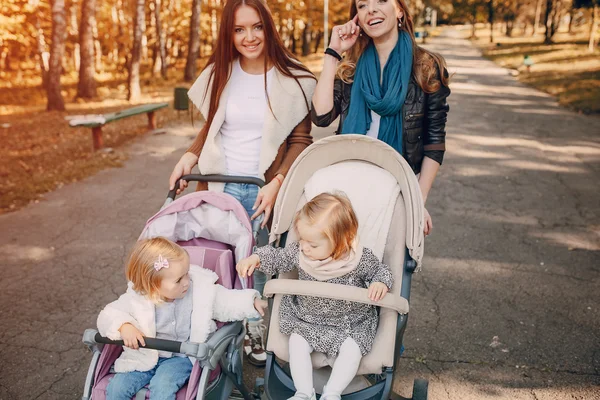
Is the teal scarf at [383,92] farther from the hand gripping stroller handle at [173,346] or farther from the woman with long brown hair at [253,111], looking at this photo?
the hand gripping stroller handle at [173,346]

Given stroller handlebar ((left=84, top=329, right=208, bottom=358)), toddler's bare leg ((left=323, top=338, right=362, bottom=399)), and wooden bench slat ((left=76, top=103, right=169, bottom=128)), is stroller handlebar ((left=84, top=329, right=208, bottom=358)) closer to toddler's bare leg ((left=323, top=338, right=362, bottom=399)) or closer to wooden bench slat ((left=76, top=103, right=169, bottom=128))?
toddler's bare leg ((left=323, top=338, right=362, bottom=399))

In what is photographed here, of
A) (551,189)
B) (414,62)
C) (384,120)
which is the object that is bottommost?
(551,189)

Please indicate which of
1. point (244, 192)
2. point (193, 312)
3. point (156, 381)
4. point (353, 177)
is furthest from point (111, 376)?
point (353, 177)

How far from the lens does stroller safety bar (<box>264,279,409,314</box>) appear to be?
7.23ft

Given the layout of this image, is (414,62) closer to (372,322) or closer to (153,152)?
(372,322)

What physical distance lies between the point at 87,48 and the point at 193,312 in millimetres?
14528

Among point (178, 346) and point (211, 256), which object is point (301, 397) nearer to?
point (178, 346)

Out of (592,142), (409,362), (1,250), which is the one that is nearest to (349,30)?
(409,362)

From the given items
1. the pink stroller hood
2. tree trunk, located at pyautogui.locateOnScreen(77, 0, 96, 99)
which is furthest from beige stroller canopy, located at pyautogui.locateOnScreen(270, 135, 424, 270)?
tree trunk, located at pyautogui.locateOnScreen(77, 0, 96, 99)

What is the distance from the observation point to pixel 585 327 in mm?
4027

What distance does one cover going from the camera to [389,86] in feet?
9.20

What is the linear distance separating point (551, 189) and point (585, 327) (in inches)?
142

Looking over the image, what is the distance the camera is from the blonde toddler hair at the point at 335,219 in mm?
2305

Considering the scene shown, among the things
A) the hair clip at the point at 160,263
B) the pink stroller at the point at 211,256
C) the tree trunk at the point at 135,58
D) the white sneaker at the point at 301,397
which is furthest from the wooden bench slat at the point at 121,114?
the white sneaker at the point at 301,397
